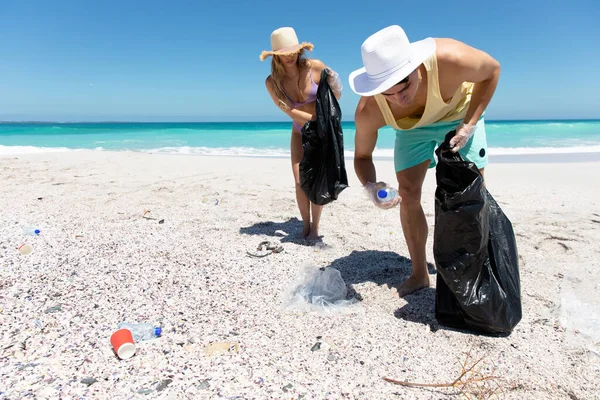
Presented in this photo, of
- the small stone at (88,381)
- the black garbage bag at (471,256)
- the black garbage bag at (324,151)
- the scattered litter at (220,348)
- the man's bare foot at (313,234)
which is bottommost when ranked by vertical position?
the small stone at (88,381)

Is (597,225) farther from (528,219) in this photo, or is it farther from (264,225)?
(264,225)

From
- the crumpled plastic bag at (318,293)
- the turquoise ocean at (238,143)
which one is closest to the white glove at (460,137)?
the crumpled plastic bag at (318,293)

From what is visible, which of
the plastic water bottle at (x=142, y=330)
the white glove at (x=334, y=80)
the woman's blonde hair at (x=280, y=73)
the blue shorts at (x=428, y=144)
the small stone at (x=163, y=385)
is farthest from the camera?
the woman's blonde hair at (x=280, y=73)

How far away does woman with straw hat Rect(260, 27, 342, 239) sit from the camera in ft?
11.0

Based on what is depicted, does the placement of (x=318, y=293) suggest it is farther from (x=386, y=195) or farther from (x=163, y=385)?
(x=163, y=385)

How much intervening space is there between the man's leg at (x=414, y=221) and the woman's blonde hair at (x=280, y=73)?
1.34 metres

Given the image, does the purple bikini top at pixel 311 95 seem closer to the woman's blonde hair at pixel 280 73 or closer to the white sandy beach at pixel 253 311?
the woman's blonde hair at pixel 280 73

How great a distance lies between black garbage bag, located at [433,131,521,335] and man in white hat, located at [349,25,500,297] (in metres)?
0.20

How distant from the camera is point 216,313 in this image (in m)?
2.15

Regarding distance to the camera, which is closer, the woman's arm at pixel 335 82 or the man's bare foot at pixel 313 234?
the woman's arm at pixel 335 82

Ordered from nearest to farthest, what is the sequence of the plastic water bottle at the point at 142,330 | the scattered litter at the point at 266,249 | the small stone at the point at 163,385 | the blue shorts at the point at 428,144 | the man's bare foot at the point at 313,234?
the small stone at the point at 163,385 → the plastic water bottle at the point at 142,330 → the blue shorts at the point at 428,144 → the scattered litter at the point at 266,249 → the man's bare foot at the point at 313,234

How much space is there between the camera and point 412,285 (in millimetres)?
2557

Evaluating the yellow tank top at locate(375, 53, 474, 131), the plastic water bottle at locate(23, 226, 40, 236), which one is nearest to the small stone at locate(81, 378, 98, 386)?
the yellow tank top at locate(375, 53, 474, 131)

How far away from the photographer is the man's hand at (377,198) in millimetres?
2324
